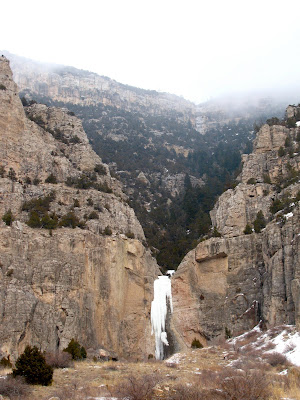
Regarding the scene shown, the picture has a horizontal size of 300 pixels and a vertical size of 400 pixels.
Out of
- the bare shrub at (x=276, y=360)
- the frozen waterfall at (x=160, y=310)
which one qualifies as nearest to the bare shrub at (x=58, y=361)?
the bare shrub at (x=276, y=360)

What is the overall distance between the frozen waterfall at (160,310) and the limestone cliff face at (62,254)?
2.53ft

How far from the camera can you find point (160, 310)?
42.0m

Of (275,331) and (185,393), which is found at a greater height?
(275,331)

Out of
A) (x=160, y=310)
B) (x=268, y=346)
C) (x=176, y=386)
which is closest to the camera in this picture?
(x=176, y=386)

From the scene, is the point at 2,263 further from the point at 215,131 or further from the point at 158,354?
the point at 215,131

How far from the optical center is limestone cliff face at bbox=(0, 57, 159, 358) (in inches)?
1300

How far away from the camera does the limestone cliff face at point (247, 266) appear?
33.9m

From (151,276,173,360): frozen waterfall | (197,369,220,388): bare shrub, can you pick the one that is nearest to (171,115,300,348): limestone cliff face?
(151,276,173,360): frozen waterfall

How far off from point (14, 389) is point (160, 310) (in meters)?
28.6

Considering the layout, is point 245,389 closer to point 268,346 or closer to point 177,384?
point 177,384

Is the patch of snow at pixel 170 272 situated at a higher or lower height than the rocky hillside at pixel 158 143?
lower

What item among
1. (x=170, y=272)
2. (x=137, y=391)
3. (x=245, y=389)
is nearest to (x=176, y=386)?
(x=137, y=391)

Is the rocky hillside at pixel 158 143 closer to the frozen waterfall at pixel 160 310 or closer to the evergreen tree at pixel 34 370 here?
the frozen waterfall at pixel 160 310

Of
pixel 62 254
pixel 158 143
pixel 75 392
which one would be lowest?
pixel 75 392
